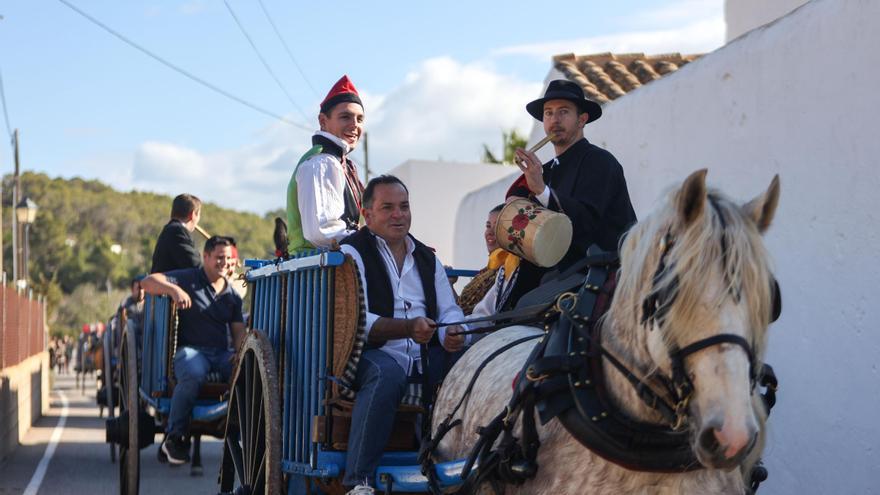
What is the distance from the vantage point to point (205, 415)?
8539mm

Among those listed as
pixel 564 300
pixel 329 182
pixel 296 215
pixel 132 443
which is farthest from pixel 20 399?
pixel 564 300

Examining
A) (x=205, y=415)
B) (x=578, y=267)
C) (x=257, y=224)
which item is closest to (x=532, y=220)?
(x=578, y=267)

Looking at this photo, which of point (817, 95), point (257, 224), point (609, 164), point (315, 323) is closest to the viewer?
point (609, 164)

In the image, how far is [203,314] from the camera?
927 centimetres

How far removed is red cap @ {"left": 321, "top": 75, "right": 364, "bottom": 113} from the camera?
6479 millimetres

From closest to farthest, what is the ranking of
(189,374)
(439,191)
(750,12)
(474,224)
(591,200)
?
(591,200) → (189,374) → (750,12) → (474,224) → (439,191)

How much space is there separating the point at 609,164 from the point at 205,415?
455cm

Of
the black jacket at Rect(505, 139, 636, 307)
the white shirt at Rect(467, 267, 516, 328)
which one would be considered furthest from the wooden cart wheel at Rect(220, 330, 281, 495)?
the black jacket at Rect(505, 139, 636, 307)

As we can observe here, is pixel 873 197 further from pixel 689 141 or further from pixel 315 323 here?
pixel 315 323

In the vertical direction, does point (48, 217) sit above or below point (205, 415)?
above

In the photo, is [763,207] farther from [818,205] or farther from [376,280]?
[818,205]

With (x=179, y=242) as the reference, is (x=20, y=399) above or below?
below

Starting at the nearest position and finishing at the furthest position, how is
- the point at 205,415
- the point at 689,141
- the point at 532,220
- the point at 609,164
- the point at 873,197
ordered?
1. the point at 532,220
2. the point at 609,164
3. the point at 873,197
4. the point at 205,415
5. the point at 689,141

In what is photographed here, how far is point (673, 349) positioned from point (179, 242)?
7242mm
